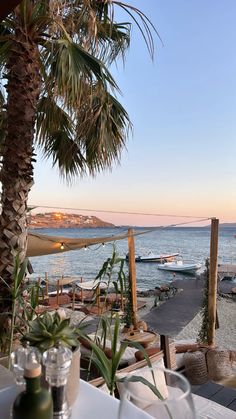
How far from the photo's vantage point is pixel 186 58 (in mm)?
9773

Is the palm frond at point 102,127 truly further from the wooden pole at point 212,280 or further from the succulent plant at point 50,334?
the succulent plant at point 50,334

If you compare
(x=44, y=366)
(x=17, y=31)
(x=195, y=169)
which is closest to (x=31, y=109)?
(x=17, y=31)

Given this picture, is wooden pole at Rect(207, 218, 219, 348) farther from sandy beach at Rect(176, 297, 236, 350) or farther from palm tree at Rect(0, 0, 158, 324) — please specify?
palm tree at Rect(0, 0, 158, 324)

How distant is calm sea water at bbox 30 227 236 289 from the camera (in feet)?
72.5

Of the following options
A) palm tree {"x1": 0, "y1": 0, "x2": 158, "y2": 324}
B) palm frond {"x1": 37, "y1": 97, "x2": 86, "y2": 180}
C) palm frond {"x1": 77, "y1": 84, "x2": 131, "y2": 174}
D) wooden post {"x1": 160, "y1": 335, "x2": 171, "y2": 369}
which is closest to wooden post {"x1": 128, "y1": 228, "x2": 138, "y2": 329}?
palm frond {"x1": 37, "y1": 97, "x2": 86, "y2": 180}

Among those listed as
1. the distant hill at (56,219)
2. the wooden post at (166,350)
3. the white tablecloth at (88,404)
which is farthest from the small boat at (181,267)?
the white tablecloth at (88,404)

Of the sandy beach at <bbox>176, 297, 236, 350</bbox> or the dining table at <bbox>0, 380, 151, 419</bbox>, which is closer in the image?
the dining table at <bbox>0, 380, 151, 419</bbox>

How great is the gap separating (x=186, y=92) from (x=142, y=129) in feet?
8.25

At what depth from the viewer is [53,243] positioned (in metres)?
5.05

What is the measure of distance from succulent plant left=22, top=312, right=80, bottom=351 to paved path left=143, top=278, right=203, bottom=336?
5.95m

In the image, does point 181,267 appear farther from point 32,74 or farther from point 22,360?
point 22,360

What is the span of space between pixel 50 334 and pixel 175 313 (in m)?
8.10

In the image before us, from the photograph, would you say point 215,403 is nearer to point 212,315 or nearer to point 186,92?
point 212,315

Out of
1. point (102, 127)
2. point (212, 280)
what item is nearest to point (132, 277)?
point (212, 280)
